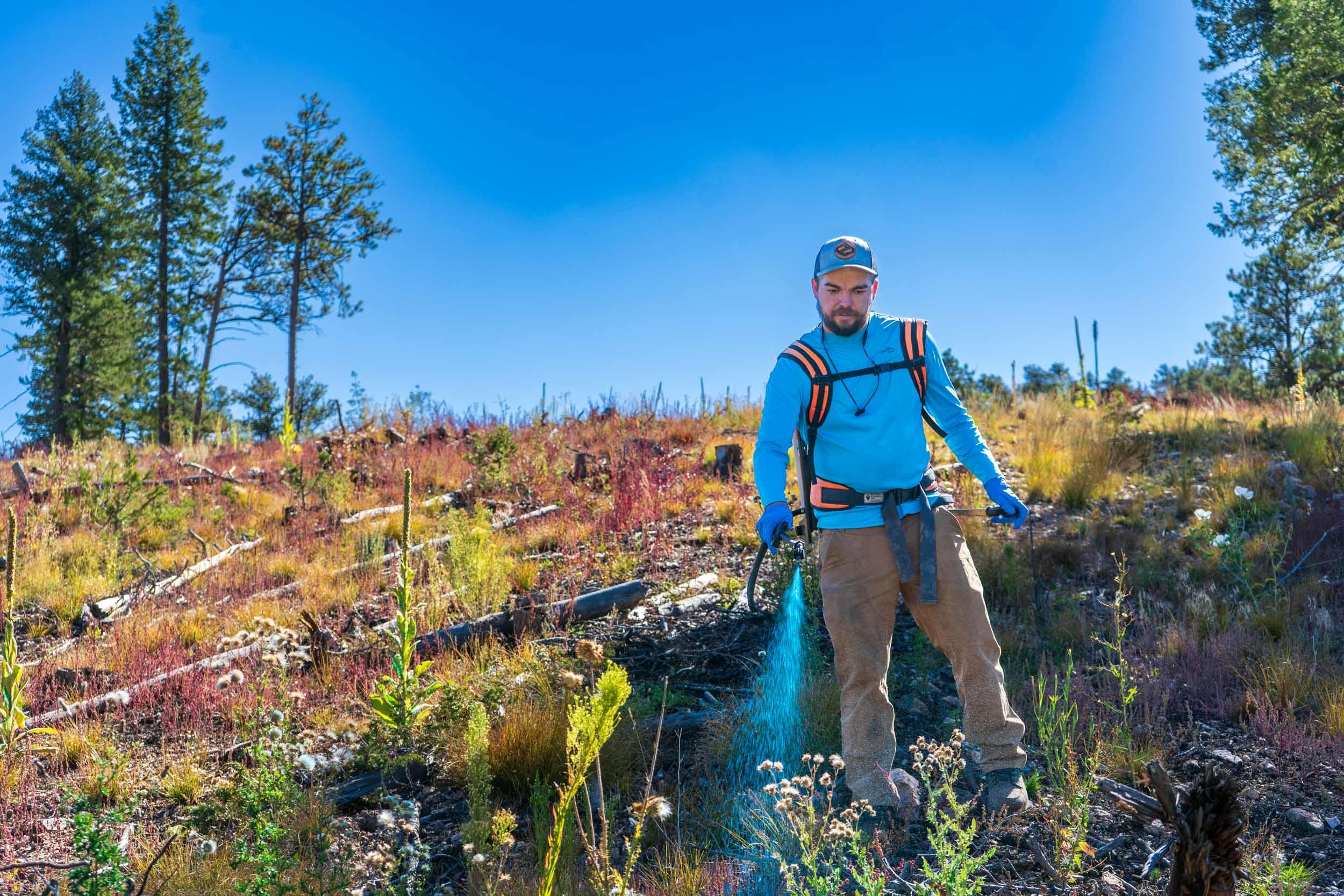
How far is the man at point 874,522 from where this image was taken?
3.44 meters

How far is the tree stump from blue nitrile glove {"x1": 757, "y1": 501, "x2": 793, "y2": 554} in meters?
6.30

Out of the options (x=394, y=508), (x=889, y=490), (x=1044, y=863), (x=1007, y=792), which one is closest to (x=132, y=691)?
(x=394, y=508)

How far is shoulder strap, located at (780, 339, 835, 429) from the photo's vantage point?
11.5 feet

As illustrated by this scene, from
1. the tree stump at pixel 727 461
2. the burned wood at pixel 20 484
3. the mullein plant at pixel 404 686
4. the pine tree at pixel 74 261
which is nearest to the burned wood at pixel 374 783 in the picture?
the mullein plant at pixel 404 686

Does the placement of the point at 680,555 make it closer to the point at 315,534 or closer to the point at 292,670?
the point at 292,670

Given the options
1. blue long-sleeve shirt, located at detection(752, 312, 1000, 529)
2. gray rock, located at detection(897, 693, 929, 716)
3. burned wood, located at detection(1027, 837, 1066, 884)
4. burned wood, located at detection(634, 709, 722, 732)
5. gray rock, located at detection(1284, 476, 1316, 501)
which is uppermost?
blue long-sleeve shirt, located at detection(752, 312, 1000, 529)

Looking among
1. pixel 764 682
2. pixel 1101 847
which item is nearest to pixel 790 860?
pixel 1101 847

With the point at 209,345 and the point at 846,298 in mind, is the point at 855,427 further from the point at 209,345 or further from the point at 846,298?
the point at 209,345

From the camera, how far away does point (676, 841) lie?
10.9ft

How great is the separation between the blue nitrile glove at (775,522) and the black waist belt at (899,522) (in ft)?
1.04

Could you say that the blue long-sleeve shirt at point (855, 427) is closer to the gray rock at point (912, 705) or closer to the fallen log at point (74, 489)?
the gray rock at point (912, 705)

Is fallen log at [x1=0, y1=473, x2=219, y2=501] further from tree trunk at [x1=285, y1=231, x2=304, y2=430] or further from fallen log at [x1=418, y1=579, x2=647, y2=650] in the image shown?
tree trunk at [x1=285, y1=231, x2=304, y2=430]

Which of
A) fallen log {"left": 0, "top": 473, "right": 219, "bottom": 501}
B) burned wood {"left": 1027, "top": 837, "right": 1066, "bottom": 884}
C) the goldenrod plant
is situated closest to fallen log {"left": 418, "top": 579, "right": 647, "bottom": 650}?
burned wood {"left": 1027, "top": 837, "right": 1066, "bottom": 884}

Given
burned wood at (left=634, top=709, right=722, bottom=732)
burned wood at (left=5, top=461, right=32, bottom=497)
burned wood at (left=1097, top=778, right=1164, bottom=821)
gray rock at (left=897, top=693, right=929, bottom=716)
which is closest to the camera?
burned wood at (left=1097, top=778, right=1164, bottom=821)
